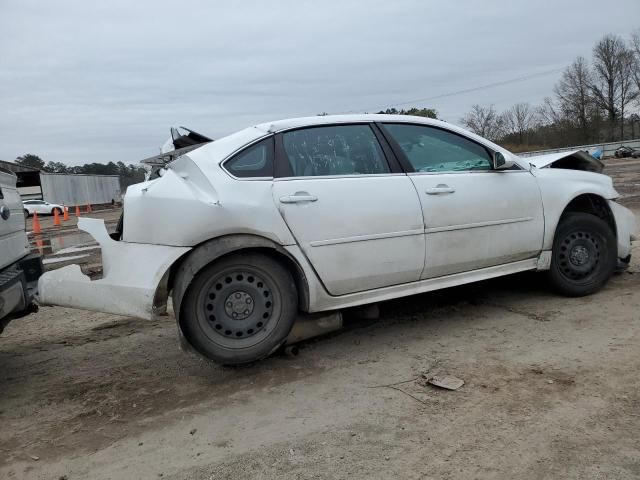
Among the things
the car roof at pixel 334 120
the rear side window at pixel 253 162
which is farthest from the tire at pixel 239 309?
the car roof at pixel 334 120

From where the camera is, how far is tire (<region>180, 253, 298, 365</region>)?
10.7 feet

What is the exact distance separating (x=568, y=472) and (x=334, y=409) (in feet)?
4.00

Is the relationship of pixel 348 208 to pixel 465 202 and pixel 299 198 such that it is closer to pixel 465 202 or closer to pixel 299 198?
pixel 299 198

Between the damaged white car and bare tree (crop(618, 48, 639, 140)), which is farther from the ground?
bare tree (crop(618, 48, 639, 140))

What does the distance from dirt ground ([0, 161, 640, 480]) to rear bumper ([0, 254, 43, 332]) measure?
56 centimetres

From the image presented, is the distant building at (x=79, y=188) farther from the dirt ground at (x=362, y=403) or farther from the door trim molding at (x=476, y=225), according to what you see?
the door trim molding at (x=476, y=225)

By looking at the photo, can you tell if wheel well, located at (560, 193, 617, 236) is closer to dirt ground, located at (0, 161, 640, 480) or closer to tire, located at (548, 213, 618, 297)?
tire, located at (548, 213, 618, 297)

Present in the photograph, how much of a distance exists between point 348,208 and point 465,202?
1.01 meters

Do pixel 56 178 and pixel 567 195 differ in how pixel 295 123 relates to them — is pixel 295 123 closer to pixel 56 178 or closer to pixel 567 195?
pixel 567 195

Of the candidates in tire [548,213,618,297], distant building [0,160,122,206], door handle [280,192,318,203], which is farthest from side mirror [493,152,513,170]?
distant building [0,160,122,206]

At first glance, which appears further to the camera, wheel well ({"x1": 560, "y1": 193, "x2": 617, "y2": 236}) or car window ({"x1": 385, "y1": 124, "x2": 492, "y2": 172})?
→ wheel well ({"x1": 560, "y1": 193, "x2": 617, "y2": 236})

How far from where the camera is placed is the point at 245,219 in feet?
10.7

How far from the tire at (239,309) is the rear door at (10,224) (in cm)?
138

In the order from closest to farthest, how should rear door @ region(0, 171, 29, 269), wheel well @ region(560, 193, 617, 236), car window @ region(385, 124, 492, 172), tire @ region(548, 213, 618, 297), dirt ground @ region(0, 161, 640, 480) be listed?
1. dirt ground @ region(0, 161, 640, 480)
2. rear door @ region(0, 171, 29, 269)
3. car window @ region(385, 124, 492, 172)
4. tire @ region(548, 213, 618, 297)
5. wheel well @ region(560, 193, 617, 236)
